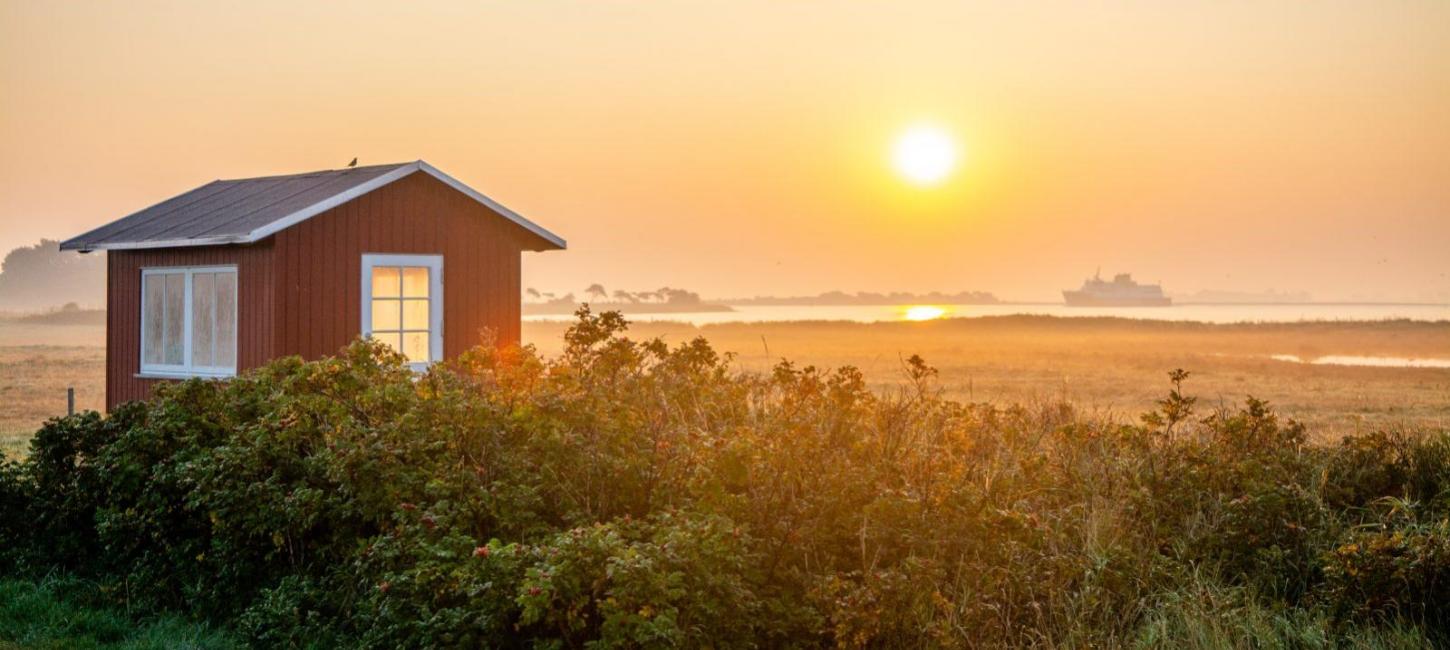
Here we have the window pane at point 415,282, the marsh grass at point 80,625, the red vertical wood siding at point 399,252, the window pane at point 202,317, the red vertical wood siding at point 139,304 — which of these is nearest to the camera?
the marsh grass at point 80,625

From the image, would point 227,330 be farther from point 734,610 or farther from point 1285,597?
point 1285,597

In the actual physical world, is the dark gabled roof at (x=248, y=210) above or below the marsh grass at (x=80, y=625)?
above

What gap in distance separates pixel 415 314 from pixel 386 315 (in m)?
0.39

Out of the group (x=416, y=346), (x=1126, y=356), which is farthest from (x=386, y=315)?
(x=1126, y=356)

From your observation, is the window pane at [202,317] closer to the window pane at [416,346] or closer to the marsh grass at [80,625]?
the window pane at [416,346]

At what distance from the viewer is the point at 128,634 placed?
303 inches

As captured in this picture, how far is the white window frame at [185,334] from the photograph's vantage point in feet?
50.2

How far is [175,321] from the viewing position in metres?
16.2

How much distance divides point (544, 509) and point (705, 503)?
3.36 feet

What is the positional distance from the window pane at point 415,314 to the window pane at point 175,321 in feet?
9.07

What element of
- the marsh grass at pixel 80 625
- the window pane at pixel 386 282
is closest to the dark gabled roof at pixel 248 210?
the window pane at pixel 386 282

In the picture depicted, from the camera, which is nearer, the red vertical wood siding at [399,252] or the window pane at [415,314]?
the red vertical wood siding at [399,252]

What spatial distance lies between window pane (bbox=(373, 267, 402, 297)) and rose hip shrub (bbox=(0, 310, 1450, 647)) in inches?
250

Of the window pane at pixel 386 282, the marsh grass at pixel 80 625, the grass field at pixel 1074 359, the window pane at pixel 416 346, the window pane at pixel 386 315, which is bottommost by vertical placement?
the marsh grass at pixel 80 625
